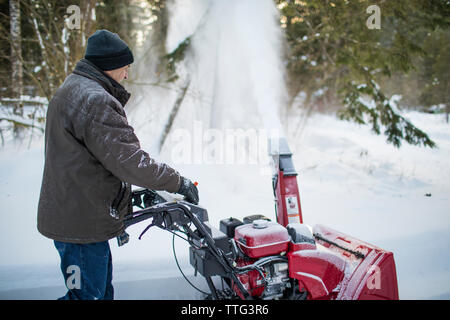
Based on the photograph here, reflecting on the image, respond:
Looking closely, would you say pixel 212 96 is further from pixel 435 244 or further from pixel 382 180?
pixel 435 244

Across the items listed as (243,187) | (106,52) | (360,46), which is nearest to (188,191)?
(106,52)

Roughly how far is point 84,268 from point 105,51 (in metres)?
1.26

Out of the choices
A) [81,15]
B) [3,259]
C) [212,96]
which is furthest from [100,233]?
[212,96]

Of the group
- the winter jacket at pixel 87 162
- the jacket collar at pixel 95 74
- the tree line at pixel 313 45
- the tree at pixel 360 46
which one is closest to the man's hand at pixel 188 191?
the winter jacket at pixel 87 162

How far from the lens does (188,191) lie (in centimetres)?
203

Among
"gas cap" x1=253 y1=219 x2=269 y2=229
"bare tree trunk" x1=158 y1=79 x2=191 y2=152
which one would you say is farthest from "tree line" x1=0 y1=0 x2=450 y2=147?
"gas cap" x1=253 y1=219 x2=269 y2=229

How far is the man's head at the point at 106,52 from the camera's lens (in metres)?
1.83

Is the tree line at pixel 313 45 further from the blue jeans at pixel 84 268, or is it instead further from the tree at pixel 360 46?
the blue jeans at pixel 84 268

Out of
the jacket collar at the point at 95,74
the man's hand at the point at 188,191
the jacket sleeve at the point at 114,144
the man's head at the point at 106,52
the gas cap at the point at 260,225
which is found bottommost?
the gas cap at the point at 260,225

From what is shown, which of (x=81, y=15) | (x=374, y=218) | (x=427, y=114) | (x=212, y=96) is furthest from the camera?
(x=212, y=96)

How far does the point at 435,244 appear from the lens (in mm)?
3891

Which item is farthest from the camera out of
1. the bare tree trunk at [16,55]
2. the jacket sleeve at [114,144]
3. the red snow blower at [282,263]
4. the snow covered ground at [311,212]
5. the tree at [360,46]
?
the tree at [360,46]

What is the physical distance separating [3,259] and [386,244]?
4160 millimetres

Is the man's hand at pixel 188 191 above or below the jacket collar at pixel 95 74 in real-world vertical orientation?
below
